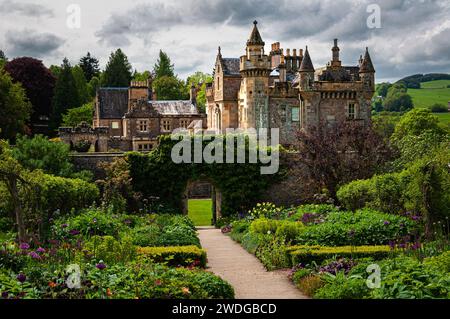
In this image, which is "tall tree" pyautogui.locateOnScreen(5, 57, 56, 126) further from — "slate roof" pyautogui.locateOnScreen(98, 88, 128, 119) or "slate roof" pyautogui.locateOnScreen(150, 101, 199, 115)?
"slate roof" pyautogui.locateOnScreen(150, 101, 199, 115)

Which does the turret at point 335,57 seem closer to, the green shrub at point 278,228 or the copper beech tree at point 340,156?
the copper beech tree at point 340,156

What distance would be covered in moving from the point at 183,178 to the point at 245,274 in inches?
557

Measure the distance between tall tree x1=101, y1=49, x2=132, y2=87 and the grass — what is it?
126 ft

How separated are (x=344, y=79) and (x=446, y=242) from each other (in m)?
27.3

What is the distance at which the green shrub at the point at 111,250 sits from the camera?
47.9 feet

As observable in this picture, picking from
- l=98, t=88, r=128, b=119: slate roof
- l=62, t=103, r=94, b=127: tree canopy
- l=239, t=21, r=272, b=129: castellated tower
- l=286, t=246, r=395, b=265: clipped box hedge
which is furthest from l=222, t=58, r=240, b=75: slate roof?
l=286, t=246, r=395, b=265: clipped box hedge

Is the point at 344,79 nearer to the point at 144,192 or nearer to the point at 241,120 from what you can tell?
the point at 241,120

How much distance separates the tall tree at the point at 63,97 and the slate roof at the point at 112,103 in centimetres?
637

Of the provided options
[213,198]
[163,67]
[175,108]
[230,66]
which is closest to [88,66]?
[163,67]

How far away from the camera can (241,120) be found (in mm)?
43688

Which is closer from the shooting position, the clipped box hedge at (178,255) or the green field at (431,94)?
the clipped box hedge at (178,255)

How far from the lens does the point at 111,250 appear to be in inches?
591
